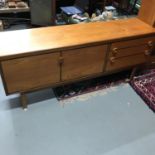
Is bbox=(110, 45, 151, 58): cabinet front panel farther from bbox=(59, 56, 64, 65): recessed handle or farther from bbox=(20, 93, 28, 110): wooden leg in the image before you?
bbox=(20, 93, 28, 110): wooden leg

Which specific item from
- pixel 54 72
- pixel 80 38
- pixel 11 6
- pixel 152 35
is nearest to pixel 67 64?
pixel 54 72

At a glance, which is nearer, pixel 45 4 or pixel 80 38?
pixel 80 38

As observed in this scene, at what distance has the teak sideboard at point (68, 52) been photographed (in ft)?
4.73

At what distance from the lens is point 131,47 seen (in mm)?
1814

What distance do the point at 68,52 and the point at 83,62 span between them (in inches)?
7.9

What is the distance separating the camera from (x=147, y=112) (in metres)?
1.86

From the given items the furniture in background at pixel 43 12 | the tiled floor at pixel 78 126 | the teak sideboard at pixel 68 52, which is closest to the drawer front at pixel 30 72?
the teak sideboard at pixel 68 52

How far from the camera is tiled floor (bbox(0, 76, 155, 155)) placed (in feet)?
4.96

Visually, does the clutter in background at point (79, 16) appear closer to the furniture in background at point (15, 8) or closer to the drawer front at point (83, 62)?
the furniture in background at point (15, 8)

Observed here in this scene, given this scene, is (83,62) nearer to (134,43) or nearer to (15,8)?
(134,43)

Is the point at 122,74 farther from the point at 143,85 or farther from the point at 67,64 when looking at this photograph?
the point at 67,64

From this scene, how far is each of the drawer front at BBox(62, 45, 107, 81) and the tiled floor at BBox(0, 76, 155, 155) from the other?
1.04 ft

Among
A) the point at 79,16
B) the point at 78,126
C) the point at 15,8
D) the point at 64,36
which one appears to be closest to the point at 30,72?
the point at 64,36

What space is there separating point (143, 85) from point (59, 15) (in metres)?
1.95
